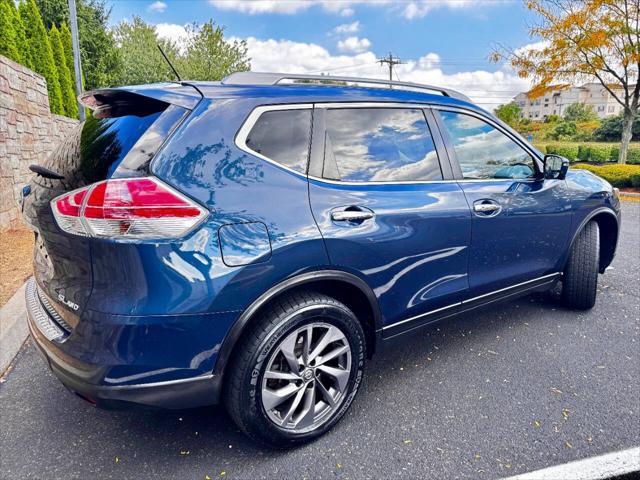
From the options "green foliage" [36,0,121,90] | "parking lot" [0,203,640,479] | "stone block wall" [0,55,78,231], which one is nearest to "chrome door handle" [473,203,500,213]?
"parking lot" [0,203,640,479]

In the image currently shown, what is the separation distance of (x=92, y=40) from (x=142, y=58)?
854 centimetres

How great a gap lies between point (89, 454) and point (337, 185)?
1.76 meters

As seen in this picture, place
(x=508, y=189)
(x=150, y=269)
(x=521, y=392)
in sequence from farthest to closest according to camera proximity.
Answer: (x=508, y=189)
(x=521, y=392)
(x=150, y=269)

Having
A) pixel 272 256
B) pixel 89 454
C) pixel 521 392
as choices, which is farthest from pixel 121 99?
pixel 521 392

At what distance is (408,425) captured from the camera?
2.25m

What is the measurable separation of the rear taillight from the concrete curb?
1.87 m

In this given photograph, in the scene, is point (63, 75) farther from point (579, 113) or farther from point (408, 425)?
point (579, 113)

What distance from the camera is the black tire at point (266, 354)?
184 centimetres

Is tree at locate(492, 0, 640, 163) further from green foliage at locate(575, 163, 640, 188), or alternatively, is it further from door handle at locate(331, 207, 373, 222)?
door handle at locate(331, 207, 373, 222)

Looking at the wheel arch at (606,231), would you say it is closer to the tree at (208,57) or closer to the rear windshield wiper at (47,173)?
the rear windshield wiper at (47,173)

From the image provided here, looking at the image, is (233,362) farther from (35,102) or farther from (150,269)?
(35,102)

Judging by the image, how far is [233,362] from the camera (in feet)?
6.07

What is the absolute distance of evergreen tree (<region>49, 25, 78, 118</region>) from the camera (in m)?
11.5

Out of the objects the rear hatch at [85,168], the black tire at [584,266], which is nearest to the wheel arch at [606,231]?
the black tire at [584,266]
